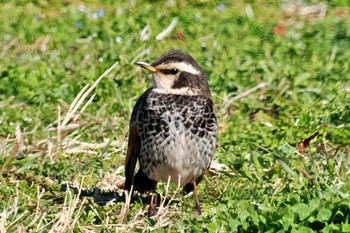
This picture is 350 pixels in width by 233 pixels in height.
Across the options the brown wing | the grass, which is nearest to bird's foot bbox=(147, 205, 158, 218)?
the grass

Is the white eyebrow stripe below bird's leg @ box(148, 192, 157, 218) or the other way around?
the other way around

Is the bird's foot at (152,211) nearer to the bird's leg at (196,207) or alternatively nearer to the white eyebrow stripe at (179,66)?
the bird's leg at (196,207)

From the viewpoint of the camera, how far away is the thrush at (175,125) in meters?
8.07

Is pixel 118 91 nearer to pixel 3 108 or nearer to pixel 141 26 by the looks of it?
pixel 3 108

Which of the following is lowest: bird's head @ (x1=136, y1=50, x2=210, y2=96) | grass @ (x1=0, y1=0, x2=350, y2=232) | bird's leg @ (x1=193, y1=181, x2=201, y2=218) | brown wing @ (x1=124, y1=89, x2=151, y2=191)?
grass @ (x1=0, y1=0, x2=350, y2=232)

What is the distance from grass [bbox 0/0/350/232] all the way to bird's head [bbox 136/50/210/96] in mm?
754

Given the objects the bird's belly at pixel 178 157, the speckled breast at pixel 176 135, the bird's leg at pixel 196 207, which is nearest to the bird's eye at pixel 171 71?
the speckled breast at pixel 176 135

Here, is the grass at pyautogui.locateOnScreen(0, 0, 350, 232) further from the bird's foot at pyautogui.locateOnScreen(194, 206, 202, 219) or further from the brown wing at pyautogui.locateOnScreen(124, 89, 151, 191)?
the brown wing at pyautogui.locateOnScreen(124, 89, 151, 191)

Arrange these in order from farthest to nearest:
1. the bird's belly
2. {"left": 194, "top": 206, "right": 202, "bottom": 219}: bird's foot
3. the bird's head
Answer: the bird's head, the bird's belly, {"left": 194, "top": 206, "right": 202, "bottom": 219}: bird's foot

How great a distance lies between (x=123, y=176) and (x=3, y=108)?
5.74ft

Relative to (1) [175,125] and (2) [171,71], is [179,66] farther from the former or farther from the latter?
(1) [175,125]

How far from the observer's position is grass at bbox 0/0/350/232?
7766mm

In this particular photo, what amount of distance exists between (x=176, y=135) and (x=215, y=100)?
282 cm

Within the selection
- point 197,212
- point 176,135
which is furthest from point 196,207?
point 176,135
